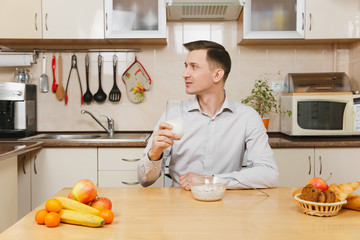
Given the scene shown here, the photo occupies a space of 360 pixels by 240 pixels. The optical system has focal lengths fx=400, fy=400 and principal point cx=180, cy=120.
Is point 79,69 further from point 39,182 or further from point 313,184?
point 313,184

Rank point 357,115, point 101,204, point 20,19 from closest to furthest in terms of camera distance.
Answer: point 101,204, point 357,115, point 20,19

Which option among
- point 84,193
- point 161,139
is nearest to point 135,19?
point 161,139

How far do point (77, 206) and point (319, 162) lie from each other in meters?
1.99

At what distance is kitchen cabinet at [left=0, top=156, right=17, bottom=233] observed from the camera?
7.48ft

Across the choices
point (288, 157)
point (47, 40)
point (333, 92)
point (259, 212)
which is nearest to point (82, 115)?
point (47, 40)

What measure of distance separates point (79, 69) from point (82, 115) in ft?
1.27

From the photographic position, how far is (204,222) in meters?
1.15

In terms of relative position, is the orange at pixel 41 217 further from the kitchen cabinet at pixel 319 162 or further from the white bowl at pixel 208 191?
the kitchen cabinet at pixel 319 162

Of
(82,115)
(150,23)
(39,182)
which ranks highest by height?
(150,23)

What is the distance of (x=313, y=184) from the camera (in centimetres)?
133

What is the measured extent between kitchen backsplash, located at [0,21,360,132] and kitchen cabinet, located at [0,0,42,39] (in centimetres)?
39

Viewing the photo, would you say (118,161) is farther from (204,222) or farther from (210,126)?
(204,222)

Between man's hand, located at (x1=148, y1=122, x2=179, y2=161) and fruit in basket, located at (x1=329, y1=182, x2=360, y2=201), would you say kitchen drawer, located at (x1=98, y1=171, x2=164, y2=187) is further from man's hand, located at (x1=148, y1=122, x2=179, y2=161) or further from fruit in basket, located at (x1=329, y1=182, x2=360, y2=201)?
fruit in basket, located at (x1=329, y1=182, x2=360, y2=201)

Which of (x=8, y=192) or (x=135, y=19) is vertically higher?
(x=135, y=19)
